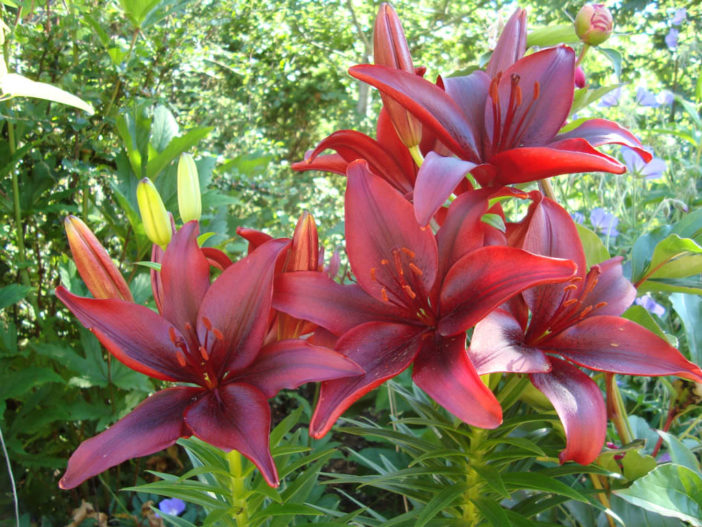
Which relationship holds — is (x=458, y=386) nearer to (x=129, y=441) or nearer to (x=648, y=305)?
(x=129, y=441)

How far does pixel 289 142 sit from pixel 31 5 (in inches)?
171

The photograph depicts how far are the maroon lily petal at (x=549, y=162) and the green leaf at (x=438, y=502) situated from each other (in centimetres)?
32

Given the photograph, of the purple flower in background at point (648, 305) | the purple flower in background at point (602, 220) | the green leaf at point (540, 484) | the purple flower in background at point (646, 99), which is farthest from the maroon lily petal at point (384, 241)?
A: the purple flower in background at point (646, 99)

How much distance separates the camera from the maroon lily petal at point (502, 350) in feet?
1.60

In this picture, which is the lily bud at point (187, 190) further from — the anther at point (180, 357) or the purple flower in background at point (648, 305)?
the purple flower in background at point (648, 305)

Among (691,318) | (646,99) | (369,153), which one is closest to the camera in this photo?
(369,153)

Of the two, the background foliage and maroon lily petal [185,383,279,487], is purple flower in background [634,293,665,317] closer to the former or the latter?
the background foliage

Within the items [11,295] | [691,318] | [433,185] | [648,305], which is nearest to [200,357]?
[433,185]

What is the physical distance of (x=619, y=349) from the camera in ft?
1.78

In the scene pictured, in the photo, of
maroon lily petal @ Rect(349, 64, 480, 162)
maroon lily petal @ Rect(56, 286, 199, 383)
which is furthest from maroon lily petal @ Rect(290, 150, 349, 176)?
maroon lily petal @ Rect(56, 286, 199, 383)

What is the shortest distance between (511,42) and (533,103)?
0.08m

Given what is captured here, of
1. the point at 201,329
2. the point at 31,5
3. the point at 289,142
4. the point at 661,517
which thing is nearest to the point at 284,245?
the point at 201,329

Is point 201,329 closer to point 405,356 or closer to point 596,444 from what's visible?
point 405,356

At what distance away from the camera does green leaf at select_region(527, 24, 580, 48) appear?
0.75 metres
